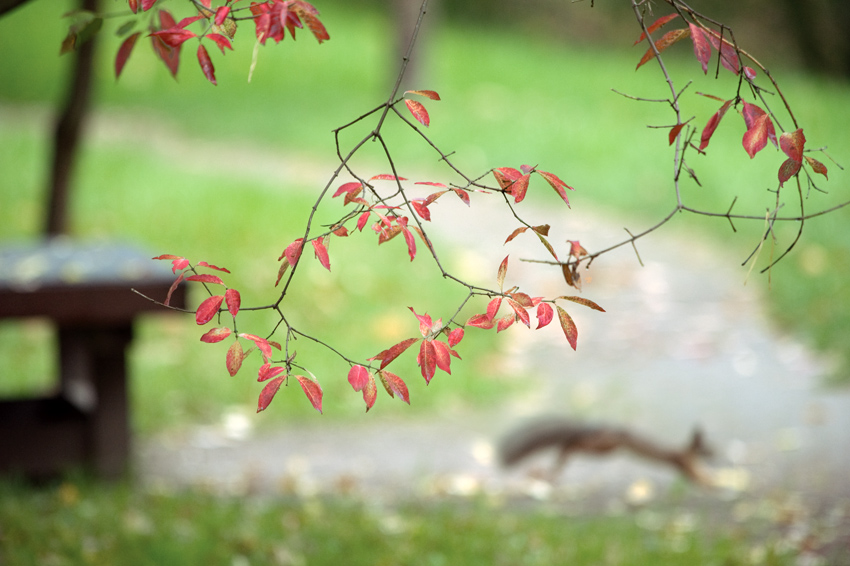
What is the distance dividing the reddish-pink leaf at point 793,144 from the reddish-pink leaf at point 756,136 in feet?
0.09

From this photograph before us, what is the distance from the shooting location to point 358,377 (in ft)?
4.36

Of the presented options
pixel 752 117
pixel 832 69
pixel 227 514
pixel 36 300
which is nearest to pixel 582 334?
pixel 227 514

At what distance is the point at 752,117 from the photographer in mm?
1322

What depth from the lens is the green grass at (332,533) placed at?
8.98 ft

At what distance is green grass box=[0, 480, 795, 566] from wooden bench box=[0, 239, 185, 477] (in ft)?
0.43

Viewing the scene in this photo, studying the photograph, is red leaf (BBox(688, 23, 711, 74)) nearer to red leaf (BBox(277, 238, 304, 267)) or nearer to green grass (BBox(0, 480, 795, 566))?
red leaf (BBox(277, 238, 304, 267))

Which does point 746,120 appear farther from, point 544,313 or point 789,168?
point 544,313

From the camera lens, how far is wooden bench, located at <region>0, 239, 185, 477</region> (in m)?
2.99

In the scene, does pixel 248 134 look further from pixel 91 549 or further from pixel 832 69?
pixel 832 69

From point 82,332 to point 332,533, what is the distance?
1244 millimetres

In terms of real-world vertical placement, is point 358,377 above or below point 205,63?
below

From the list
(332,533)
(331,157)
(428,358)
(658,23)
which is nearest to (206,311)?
(428,358)

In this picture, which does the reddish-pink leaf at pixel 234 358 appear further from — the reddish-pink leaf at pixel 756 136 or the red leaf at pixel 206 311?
the reddish-pink leaf at pixel 756 136

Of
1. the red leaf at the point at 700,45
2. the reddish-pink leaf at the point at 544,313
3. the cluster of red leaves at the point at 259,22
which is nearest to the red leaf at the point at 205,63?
the cluster of red leaves at the point at 259,22
